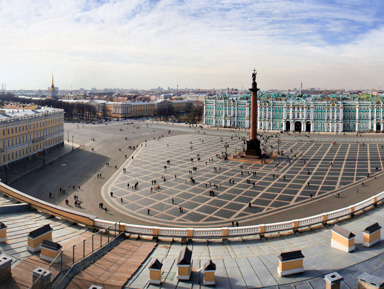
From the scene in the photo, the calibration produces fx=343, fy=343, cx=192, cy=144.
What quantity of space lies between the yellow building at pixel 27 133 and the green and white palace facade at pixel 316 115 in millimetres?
56824

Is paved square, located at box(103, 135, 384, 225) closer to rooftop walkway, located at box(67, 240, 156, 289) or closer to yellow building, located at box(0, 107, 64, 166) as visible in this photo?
rooftop walkway, located at box(67, 240, 156, 289)

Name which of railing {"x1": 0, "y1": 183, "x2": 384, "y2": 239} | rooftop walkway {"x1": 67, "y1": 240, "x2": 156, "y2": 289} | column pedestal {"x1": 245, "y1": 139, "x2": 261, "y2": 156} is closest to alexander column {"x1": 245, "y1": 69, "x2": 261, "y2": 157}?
column pedestal {"x1": 245, "y1": 139, "x2": 261, "y2": 156}

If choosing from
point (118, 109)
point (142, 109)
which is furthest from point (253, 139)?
point (142, 109)

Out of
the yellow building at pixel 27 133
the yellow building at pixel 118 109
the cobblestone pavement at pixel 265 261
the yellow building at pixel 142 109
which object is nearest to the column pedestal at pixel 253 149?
the yellow building at pixel 27 133

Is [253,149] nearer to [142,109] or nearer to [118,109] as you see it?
[118,109]

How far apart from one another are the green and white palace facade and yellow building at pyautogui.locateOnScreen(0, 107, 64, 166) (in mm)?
56824

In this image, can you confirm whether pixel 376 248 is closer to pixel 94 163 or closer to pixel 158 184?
pixel 158 184

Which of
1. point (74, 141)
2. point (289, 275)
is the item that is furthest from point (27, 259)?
point (74, 141)

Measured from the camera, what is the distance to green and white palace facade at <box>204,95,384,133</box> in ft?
304

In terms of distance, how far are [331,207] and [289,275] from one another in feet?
67.7

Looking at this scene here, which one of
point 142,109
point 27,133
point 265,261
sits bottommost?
point 265,261

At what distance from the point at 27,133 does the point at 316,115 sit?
242 feet

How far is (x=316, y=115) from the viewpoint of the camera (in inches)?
3760

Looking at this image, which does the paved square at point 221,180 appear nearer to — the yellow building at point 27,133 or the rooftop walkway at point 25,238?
the rooftop walkway at point 25,238
